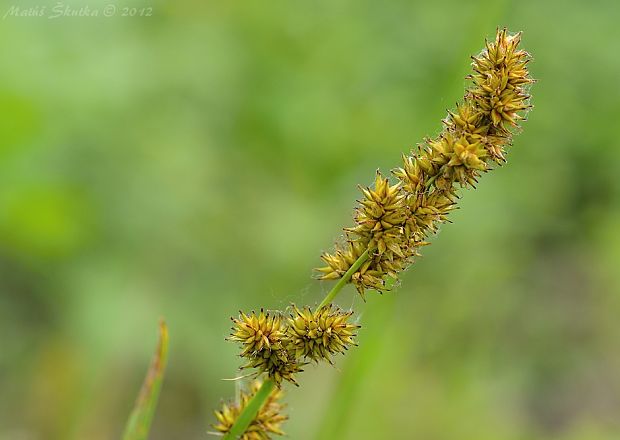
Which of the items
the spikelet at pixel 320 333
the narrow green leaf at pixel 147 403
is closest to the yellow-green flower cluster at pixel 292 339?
the spikelet at pixel 320 333

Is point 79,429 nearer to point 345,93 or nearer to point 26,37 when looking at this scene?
point 26,37

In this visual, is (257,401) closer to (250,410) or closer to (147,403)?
(250,410)

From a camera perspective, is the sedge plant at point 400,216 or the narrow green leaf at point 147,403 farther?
the narrow green leaf at point 147,403

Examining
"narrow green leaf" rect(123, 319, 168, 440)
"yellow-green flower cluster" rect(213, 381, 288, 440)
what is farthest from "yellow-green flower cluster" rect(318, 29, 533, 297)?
"narrow green leaf" rect(123, 319, 168, 440)

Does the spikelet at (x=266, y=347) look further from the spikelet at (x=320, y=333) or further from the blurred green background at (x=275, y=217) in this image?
the blurred green background at (x=275, y=217)

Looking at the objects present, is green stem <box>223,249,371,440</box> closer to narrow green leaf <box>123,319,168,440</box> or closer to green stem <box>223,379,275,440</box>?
green stem <box>223,379,275,440</box>

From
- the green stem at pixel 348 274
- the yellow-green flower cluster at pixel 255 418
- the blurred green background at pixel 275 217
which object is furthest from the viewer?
the blurred green background at pixel 275 217

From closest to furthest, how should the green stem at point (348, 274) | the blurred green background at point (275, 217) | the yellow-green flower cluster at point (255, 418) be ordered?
the green stem at point (348, 274) → the yellow-green flower cluster at point (255, 418) → the blurred green background at point (275, 217)

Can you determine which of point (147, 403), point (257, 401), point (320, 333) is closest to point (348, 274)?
point (320, 333)
